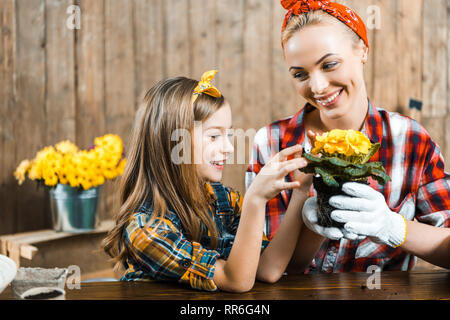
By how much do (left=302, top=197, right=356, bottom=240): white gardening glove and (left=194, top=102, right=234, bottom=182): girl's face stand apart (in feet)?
0.95

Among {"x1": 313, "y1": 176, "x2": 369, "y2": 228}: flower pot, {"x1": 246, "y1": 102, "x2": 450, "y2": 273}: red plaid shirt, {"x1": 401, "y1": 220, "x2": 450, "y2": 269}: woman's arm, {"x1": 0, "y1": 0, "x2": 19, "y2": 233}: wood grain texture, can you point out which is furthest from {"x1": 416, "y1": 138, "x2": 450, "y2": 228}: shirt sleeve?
{"x1": 0, "y1": 0, "x2": 19, "y2": 233}: wood grain texture

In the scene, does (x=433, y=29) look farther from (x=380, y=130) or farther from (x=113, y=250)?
(x=113, y=250)

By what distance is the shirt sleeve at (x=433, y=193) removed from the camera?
154 cm

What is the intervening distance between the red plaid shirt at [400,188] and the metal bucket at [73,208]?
51.3 inches

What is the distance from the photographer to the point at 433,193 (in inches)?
61.7

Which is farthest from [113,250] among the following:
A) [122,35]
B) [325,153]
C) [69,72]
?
[122,35]

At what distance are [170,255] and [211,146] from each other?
0.36m

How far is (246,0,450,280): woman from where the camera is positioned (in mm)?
A: 1396

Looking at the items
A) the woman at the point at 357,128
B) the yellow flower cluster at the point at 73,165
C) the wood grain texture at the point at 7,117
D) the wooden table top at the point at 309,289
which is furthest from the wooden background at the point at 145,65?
the wooden table top at the point at 309,289

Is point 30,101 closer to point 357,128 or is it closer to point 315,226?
point 357,128

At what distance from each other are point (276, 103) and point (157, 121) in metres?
1.84

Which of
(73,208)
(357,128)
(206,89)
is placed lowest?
(73,208)

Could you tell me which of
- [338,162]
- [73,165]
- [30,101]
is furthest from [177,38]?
[338,162]

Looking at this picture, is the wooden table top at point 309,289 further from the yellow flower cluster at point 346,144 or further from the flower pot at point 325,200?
the yellow flower cluster at point 346,144
